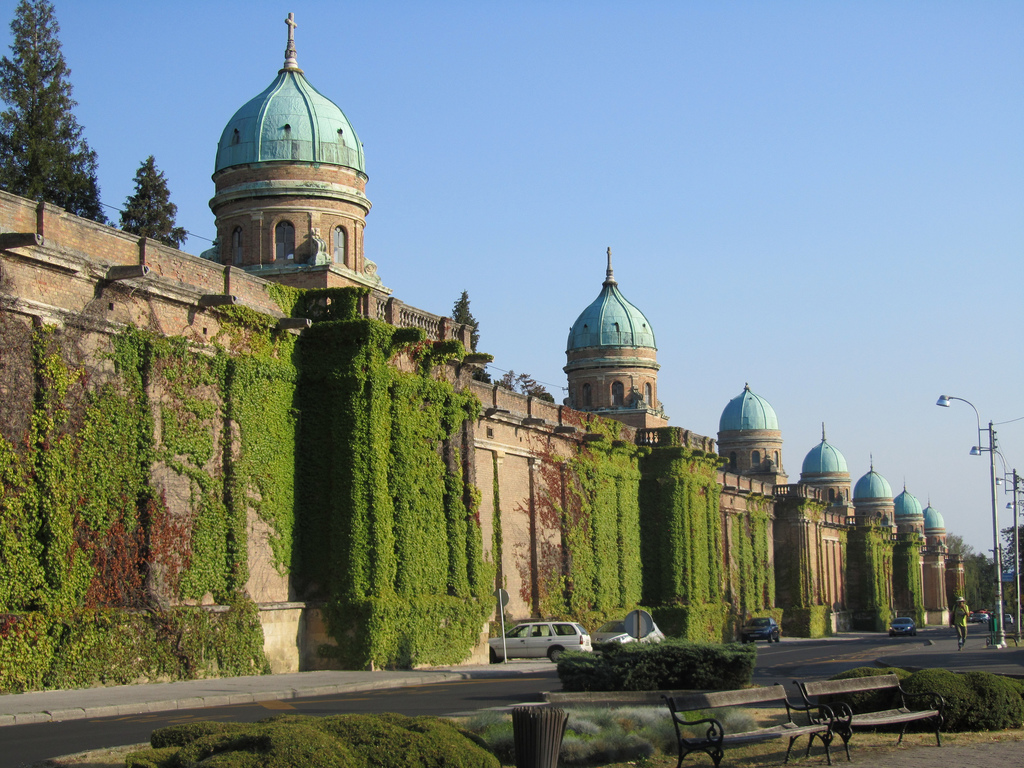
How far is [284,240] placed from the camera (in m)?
41.7

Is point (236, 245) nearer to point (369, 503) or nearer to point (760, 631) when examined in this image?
point (369, 503)

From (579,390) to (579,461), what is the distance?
17459 millimetres

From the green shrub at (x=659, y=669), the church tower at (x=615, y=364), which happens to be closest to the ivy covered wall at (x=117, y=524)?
the green shrub at (x=659, y=669)

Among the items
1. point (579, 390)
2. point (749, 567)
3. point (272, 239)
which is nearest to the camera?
point (272, 239)

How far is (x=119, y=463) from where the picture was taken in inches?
1025

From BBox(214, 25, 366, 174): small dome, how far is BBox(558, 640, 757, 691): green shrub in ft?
80.3

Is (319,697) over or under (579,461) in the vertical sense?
under

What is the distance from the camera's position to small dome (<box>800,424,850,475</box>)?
391 ft

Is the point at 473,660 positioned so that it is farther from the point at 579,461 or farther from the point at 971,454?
the point at 971,454

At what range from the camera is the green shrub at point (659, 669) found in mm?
21594

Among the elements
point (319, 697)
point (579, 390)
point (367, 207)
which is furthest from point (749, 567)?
point (319, 697)

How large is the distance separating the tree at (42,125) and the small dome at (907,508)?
110716mm

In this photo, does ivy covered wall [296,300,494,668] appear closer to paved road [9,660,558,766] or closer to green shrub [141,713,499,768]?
paved road [9,660,558,766]

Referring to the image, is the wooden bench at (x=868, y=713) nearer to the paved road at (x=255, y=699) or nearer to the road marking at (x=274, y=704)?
the paved road at (x=255, y=699)
